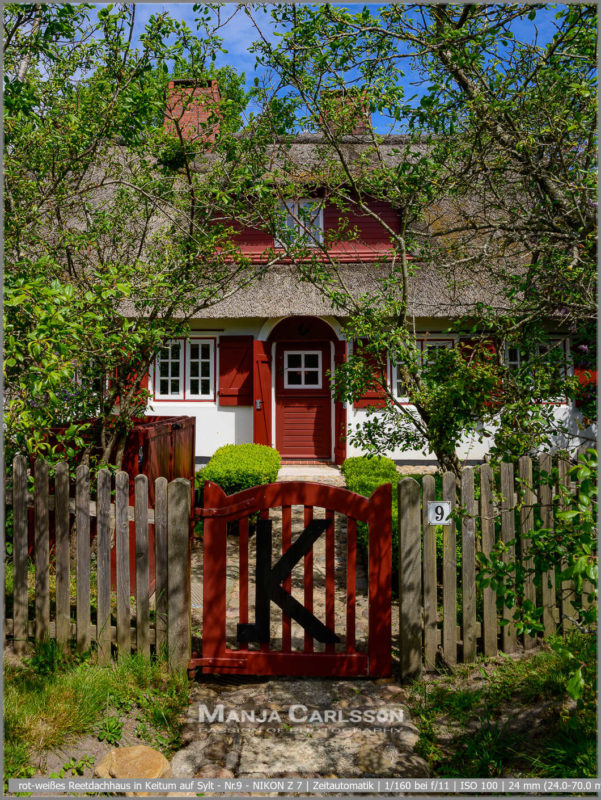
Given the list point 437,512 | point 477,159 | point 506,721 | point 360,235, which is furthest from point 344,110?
point 360,235

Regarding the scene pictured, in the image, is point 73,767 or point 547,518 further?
point 547,518

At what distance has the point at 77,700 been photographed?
3057mm

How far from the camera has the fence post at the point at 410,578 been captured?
351 centimetres

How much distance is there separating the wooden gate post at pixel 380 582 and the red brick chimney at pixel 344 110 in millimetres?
3259

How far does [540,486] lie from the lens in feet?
12.4

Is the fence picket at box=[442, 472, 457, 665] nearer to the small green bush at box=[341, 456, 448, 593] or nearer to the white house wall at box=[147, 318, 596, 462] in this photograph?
the small green bush at box=[341, 456, 448, 593]

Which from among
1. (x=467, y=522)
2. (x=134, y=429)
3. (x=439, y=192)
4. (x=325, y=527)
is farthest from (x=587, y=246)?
(x=134, y=429)

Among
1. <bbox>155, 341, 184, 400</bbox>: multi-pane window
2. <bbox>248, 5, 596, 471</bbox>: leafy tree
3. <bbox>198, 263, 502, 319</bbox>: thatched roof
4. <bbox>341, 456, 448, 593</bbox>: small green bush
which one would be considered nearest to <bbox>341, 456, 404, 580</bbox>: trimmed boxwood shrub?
<bbox>341, 456, 448, 593</bbox>: small green bush

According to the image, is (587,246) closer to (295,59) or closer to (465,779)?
(295,59)

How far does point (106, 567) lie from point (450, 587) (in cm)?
225

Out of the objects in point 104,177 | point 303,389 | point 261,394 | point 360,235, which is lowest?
point 261,394

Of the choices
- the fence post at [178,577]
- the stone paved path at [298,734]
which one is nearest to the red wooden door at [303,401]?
the stone paved path at [298,734]

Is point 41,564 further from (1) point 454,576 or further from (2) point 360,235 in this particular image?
(2) point 360,235

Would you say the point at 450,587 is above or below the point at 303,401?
below
